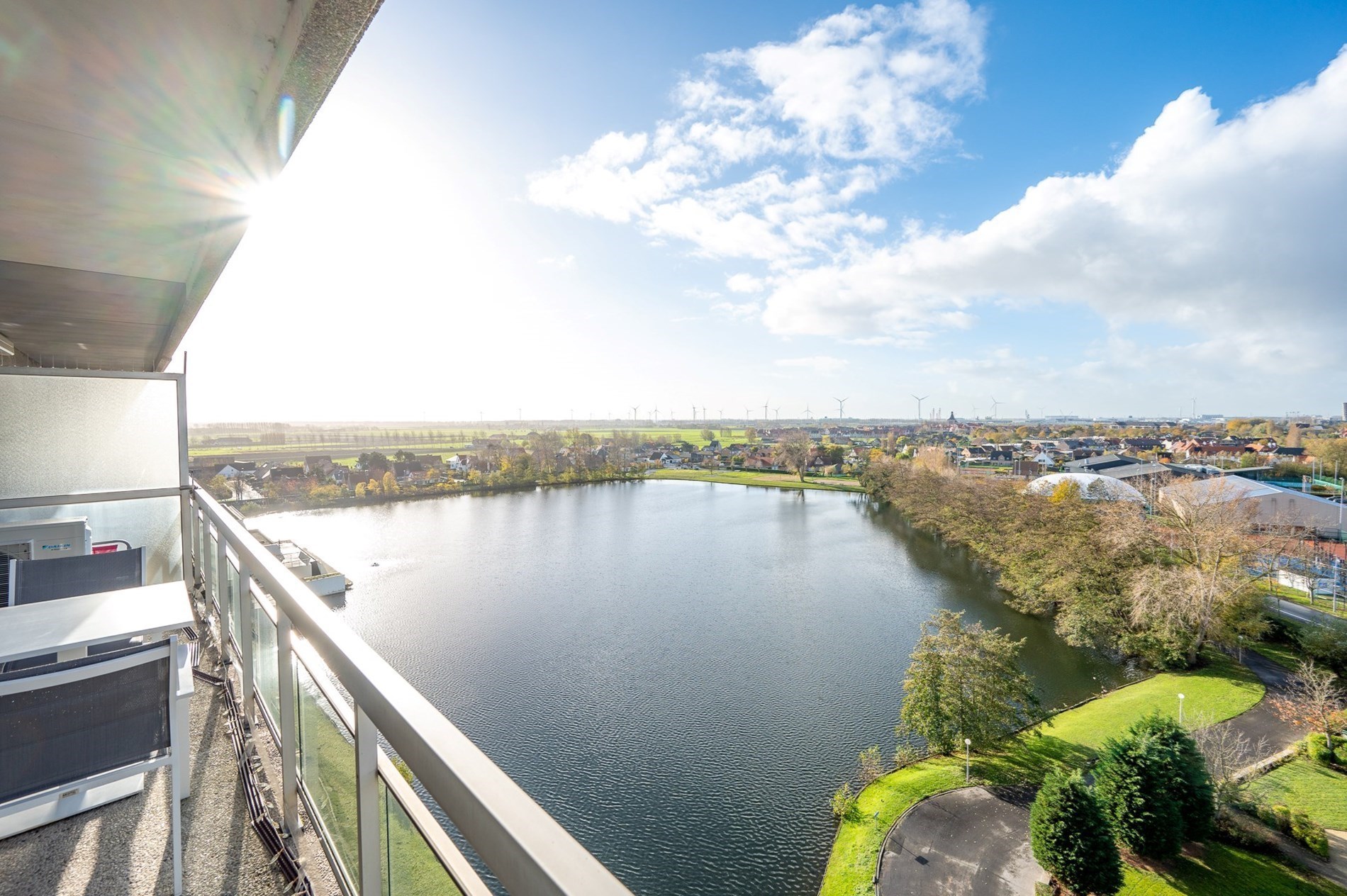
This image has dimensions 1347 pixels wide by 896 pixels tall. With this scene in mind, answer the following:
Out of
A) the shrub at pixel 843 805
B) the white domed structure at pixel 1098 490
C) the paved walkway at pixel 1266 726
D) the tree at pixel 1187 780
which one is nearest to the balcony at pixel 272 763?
the shrub at pixel 843 805

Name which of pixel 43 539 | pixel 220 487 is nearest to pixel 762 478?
pixel 220 487

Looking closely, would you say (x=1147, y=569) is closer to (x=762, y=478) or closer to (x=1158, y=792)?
(x=1158, y=792)

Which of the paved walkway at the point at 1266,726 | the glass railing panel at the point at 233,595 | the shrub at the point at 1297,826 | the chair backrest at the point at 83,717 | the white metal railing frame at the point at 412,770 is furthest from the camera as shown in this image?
the paved walkway at the point at 1266,726

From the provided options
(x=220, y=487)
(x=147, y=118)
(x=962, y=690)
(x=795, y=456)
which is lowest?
(x=962, y=690)

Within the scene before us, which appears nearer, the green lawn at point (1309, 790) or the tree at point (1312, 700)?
the green lawn at point (1309, 790)

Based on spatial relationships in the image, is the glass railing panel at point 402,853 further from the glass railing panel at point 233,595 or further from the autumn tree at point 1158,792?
the autumn tree at point 1158,792

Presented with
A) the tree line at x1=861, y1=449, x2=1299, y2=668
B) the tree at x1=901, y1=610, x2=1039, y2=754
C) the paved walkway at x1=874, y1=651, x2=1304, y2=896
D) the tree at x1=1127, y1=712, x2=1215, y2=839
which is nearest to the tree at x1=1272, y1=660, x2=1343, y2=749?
the tree line at x1=861, y1=449, x2=1299, y2=668
